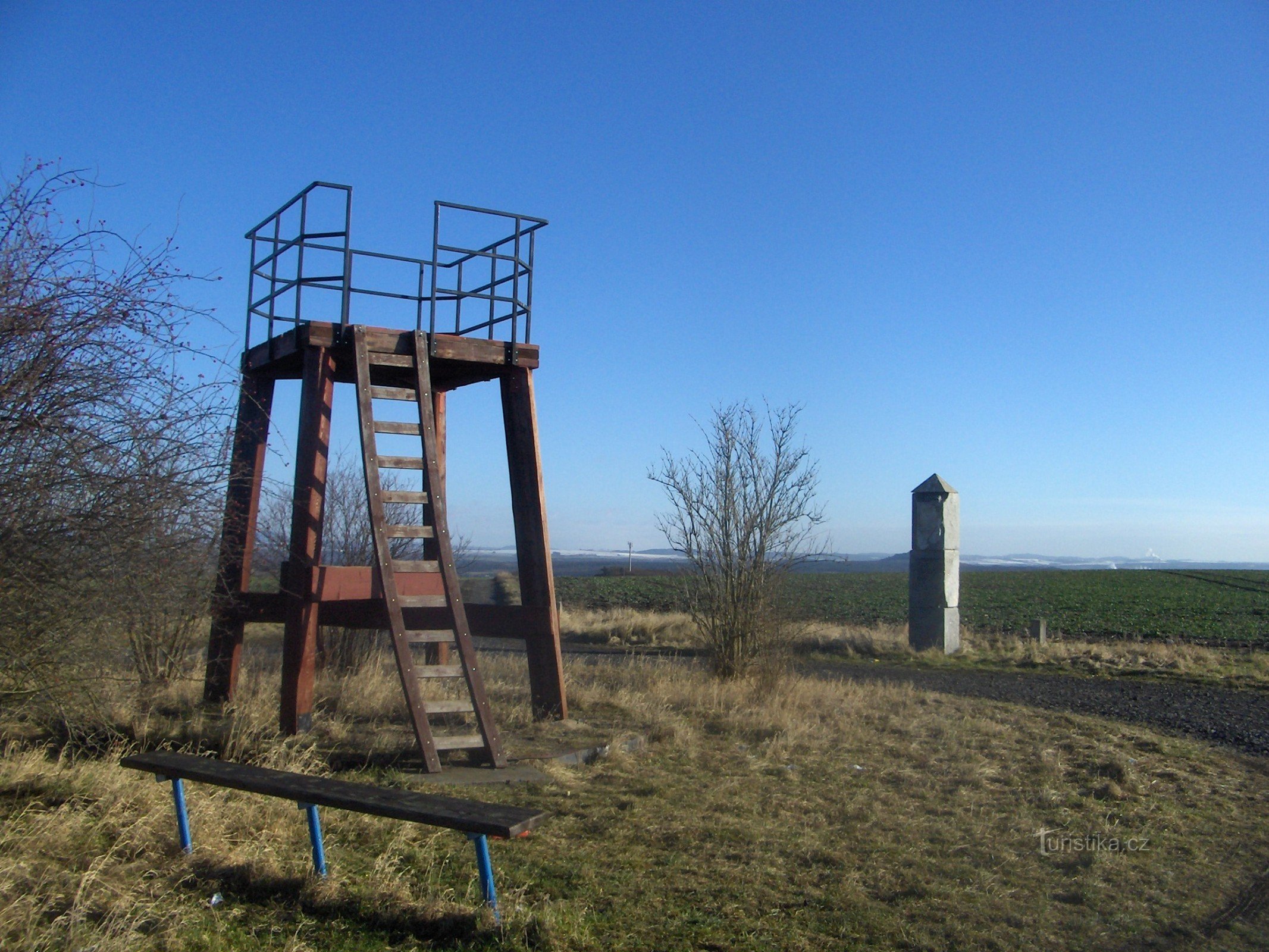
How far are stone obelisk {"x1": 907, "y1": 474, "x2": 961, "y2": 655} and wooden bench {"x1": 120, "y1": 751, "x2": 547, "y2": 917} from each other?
660 inches

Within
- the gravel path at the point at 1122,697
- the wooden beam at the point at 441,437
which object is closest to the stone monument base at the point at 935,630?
the gravel path at the point at 1122,697

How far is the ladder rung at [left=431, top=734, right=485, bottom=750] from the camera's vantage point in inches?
305

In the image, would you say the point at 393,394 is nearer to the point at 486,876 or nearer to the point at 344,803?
the point at 344,803

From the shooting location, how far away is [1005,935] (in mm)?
4812

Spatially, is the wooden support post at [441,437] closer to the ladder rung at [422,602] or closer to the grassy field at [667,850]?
the grassy field at [667,850]

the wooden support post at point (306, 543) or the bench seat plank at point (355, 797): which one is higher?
the wooden support post at point (306, 543)

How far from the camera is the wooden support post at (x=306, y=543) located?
8.34 m

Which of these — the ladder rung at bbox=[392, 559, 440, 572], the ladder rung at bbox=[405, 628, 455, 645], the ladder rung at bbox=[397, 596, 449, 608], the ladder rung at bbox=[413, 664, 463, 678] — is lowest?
the ladder rung at bbox=[413, 664, 463, 678]

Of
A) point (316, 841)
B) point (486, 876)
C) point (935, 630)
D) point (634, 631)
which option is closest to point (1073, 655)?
point (935, 630)

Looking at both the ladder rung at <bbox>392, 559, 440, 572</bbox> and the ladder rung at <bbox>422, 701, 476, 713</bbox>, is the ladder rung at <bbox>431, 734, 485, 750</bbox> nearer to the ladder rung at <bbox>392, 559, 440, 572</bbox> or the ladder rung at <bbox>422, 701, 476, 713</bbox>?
the ladder rung at <bbox>422, 701, 476, 713</bbox>

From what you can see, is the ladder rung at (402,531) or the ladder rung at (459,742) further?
the ladder rung at (402,531)

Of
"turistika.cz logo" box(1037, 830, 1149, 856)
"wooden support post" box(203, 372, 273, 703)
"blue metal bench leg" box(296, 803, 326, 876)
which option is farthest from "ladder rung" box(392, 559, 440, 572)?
"turistika.cz logo" box(1037, 830, 1149, 856)

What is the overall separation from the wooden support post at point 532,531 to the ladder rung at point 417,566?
1.38 m

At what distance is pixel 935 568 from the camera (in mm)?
20812
